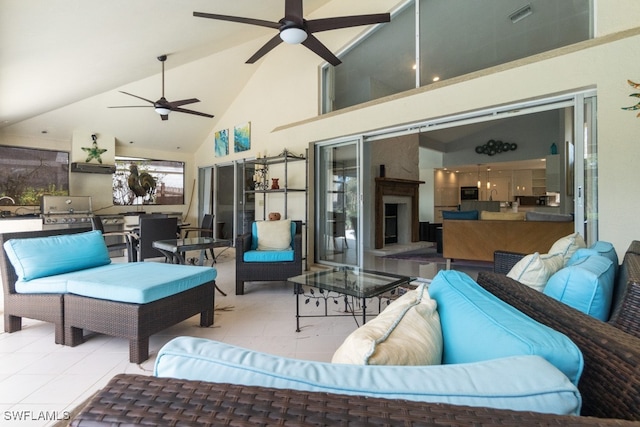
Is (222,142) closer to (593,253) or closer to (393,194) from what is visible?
(393,194)

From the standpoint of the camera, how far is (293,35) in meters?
2.88

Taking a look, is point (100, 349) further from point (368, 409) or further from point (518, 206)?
point (518, 206)

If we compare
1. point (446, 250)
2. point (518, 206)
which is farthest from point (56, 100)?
point (518, 206)

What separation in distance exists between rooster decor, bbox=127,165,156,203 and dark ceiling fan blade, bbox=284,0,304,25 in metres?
5.96

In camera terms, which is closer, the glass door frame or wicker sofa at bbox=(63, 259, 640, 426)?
wicker sofa at bbox=(63, 259, 640, 426)

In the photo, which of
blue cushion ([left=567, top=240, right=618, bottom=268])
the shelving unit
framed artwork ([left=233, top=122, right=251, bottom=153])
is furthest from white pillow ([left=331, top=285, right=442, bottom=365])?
framed artwork ([left=233, top=122, right=251, bottom=153])

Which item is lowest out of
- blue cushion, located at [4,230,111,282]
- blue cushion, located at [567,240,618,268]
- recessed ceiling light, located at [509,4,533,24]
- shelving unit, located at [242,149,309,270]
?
blue cushion, located at [4,230,111,282]

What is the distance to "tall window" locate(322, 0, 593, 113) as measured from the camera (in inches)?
134

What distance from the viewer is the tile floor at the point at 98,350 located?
5.57 feet

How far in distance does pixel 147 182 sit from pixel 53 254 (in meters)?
5.21

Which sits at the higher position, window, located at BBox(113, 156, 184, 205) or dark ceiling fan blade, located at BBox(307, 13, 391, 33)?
dark ceiling fan blade, located at BBox(307, 13, 391, 33)

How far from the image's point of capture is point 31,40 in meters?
3.12

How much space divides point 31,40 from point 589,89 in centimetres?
541

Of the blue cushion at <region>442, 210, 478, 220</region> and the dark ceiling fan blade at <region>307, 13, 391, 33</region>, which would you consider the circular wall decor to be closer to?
the blue cushion at <region>442, 210, 478, 220</region>
